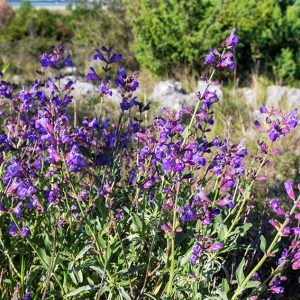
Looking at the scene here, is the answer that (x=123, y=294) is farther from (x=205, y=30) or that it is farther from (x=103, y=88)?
(x=205, y=30)

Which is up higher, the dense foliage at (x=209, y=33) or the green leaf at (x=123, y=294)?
the dense foliage at (x=209, y=33)

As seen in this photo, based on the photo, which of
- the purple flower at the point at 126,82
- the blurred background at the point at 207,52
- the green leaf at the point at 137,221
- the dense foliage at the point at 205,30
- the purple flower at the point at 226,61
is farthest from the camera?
the dense foliage at the point at 205,30

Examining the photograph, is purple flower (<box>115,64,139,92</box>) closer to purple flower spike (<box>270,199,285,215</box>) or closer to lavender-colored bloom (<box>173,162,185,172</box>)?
lavender-colored bloom (<box>173,162,185,172</box>)

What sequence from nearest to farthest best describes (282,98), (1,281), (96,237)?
(96,237), (1,281), (282,98)

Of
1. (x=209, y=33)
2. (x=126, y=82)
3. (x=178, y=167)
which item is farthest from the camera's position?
(x=209, y=33)

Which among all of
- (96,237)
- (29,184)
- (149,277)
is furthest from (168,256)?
(29,184)

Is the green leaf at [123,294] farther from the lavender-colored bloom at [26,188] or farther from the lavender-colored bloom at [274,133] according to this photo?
the lavender-colored bloom at [274,133]

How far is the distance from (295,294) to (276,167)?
1.74m

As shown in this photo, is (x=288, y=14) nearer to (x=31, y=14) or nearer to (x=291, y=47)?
(x=291, y=47)

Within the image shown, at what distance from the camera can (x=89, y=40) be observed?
11.1 meters

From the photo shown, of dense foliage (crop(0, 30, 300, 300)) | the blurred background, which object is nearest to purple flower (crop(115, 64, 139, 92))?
dense foliage (crop(0, 30, 300, 300))

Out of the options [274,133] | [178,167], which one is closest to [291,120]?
[274,133]

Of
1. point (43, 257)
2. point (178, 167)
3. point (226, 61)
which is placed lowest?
point (43, 257)

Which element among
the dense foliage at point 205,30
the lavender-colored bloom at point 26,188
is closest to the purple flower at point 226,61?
the lavender-colored bloom at point 26,188
